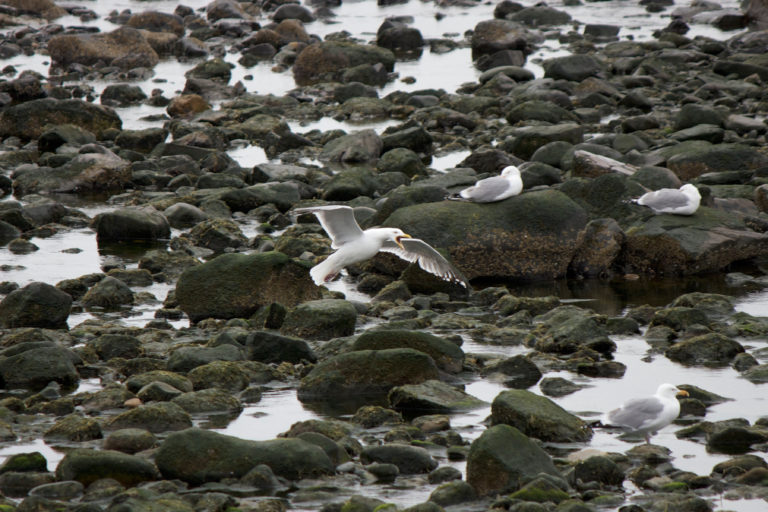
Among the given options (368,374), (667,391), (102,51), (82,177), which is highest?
(667,391)

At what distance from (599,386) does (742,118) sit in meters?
14.2

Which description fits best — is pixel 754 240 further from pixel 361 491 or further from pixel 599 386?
pixel 361 491

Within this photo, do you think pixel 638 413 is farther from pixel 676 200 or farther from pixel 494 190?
pixel 676 200

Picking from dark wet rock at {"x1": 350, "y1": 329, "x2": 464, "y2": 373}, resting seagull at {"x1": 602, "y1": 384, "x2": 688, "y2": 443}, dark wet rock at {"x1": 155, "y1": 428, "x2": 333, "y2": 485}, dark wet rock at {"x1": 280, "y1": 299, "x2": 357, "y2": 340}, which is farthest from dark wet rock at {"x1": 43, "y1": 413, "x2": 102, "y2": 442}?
resting seagull at {"x1": 602, "y1": 384, "x2": 688, "y2": 443}

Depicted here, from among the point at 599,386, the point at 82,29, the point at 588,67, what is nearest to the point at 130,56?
the point at 82,29

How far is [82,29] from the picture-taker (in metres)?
45.8

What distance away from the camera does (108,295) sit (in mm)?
13383

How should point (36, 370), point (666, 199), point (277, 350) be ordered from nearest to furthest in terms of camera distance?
point (36, 370) → point (277, 350) → point (666, 199)

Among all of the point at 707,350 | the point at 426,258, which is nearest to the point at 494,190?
the point at 426,258

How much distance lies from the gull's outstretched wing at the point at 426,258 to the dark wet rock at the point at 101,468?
5.98 meters

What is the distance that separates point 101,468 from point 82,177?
525 inches

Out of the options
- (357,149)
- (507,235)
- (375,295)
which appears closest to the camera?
(375,295)

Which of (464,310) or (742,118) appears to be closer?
(464,310)

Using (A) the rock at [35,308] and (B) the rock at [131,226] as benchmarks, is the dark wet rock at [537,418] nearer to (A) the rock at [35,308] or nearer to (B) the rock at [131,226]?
(A) the rock at [35,308]
